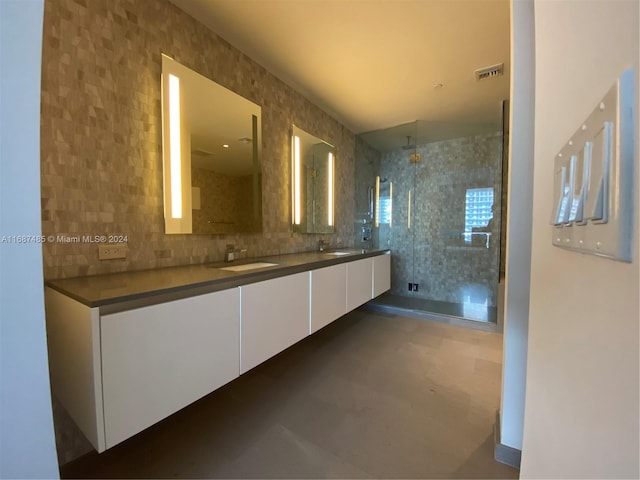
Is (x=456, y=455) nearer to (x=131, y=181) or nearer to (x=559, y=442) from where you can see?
(x=559, y=442)

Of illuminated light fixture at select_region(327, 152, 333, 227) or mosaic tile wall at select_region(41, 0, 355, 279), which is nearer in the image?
mosaic tile wall at select_region(41, 0, 355, 279)

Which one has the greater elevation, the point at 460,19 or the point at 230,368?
the point at 460,19

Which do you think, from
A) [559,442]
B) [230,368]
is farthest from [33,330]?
[230,368]

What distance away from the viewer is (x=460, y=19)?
1763mm

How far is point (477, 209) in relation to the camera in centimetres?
370

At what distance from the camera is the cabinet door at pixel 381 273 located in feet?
10.3

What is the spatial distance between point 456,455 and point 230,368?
1260mm

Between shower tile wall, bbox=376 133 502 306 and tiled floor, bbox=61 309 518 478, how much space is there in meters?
1.57

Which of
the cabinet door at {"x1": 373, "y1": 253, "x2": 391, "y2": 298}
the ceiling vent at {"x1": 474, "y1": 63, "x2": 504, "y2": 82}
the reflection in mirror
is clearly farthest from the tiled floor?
the ceiling vent at {"x1": 474, "y1": 63, "x2": 504, "y2": 82}

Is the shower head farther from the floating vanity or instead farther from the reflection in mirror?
the floating vanity

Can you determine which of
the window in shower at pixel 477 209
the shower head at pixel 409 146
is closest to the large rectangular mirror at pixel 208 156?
the shower head at pixel 409 146

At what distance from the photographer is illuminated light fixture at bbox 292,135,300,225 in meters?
2.69

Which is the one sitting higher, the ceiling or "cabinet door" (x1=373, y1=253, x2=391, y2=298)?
the ceiling

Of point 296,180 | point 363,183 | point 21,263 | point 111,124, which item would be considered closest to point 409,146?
point 363,183
